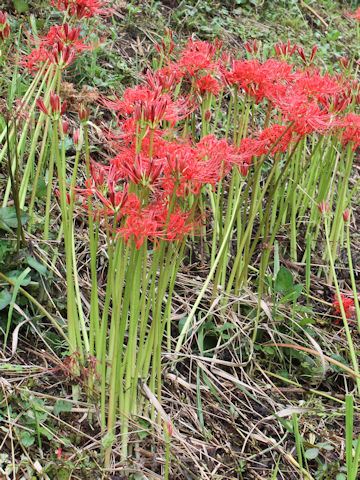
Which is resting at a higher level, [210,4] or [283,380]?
[210,4]

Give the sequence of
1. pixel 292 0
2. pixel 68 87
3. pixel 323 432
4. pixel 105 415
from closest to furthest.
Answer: pixel 105 415, pixel 323 432, pixel 68 87, pixel 292 0

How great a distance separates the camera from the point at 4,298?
2051 millimetres

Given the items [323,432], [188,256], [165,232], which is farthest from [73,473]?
[188,256]

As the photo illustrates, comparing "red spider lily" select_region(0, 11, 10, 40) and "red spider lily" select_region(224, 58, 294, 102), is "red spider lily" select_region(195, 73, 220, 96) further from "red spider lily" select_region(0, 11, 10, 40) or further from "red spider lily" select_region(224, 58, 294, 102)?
"red spider lily" select_region(0, 11, 10, 40)

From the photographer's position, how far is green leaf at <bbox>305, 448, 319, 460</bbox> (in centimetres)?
206

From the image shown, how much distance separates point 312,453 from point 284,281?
2.69ft

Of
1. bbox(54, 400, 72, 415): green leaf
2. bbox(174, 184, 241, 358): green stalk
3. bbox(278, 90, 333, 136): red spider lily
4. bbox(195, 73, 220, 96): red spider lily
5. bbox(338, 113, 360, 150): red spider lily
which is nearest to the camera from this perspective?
bbox(54, 400, 72, 415): green leaf

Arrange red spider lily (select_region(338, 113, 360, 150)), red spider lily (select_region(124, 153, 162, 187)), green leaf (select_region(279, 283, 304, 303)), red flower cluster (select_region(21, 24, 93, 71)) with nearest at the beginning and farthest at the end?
red spider lily (select_region(124, 153, 162, 187))
red flower cluster (select_region(21, 24, 93, 71))
green leaf (select_region(279, 283, 304, 303))
red spider lily (select_region(338, 113, 360, 150))

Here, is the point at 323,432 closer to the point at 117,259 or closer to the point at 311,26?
the point at 117,259

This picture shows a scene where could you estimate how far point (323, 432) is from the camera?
2238 mm

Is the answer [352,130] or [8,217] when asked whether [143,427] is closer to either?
[8,217]

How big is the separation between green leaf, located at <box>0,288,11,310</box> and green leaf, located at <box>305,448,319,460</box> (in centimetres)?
126

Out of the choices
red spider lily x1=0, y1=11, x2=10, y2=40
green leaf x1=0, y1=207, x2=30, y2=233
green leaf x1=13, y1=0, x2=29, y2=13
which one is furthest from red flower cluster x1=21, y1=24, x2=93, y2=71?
green leaf x1=13, y1=0, x2=29, y2=13

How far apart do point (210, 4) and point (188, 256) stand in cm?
303
